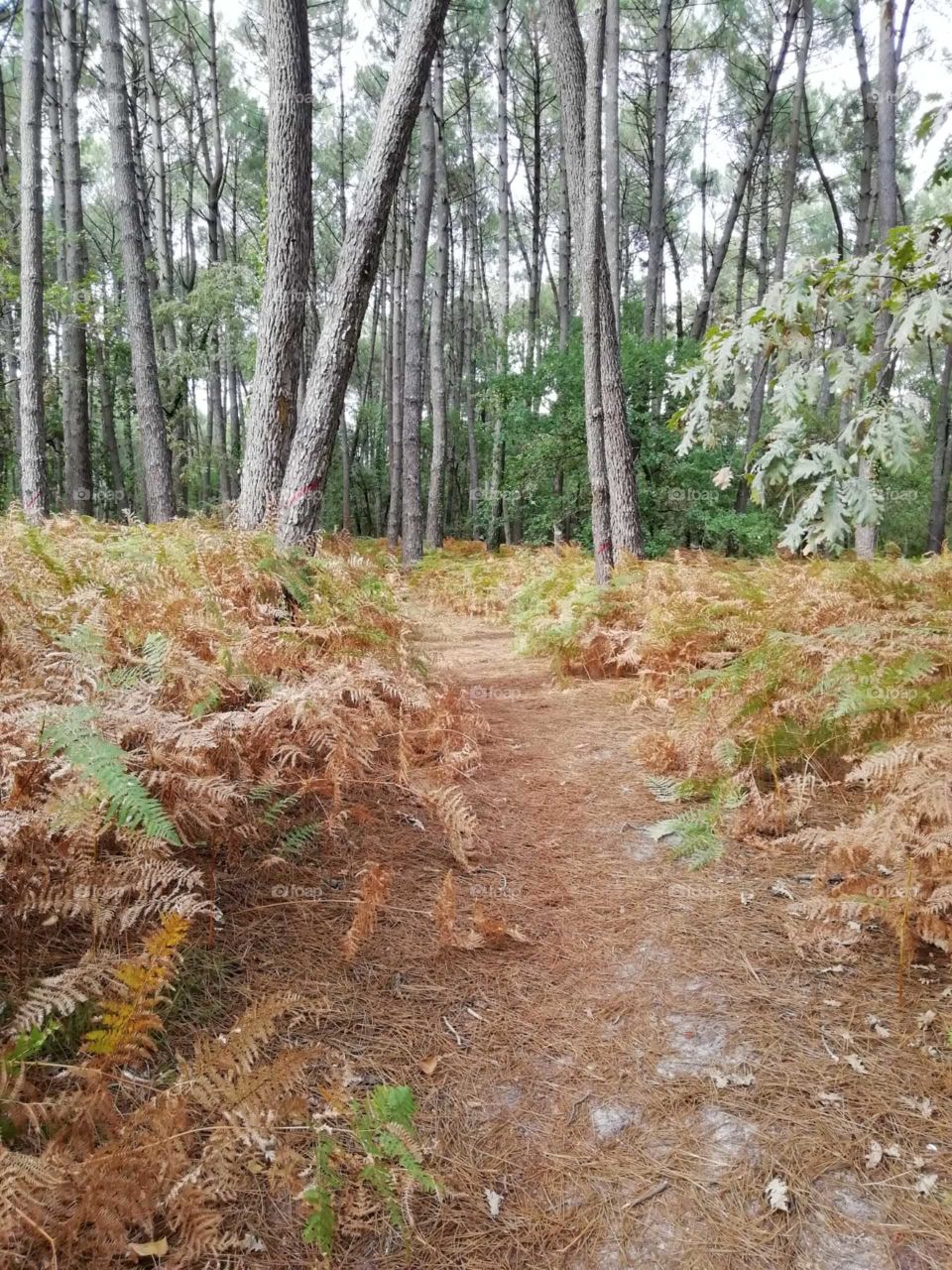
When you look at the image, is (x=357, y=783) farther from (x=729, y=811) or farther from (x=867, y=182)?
(x=867, y=182)

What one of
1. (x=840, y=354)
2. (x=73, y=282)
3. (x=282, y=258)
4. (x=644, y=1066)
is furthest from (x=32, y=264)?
(x=644, y=1066)

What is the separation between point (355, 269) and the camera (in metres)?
5.05

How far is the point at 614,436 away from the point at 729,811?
191 inches

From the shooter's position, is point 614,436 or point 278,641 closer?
point 278,641

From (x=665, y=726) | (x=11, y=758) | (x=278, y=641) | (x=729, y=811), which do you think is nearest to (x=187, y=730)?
(x=11, y=758)

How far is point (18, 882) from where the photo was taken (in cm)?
178

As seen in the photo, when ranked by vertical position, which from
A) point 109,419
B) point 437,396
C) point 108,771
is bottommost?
point 108,771

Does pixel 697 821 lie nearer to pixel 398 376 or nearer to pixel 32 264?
pixel 32 264

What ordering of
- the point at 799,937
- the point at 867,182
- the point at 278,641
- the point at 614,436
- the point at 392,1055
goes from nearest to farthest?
the point at 392,1055, the point at 799,937, the point at 278,641, the point at 614,436, the point at 867,182

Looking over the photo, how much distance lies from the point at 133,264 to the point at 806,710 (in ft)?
27.8

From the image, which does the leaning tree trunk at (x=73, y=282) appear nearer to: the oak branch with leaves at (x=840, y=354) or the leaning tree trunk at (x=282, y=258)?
the leaning tree trunk at (x=282, y=258)

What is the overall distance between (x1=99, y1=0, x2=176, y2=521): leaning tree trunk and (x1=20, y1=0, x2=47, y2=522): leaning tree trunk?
2.56 ft

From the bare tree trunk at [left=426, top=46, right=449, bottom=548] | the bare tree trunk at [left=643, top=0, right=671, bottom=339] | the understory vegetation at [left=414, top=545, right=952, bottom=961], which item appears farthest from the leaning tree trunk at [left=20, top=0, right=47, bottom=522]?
the bare tree trunk at [left=643, top=0, right=671, bottom=339]

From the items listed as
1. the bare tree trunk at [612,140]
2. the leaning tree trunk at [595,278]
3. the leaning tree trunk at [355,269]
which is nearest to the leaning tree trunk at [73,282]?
the leaning tree trunk at [355,269]
